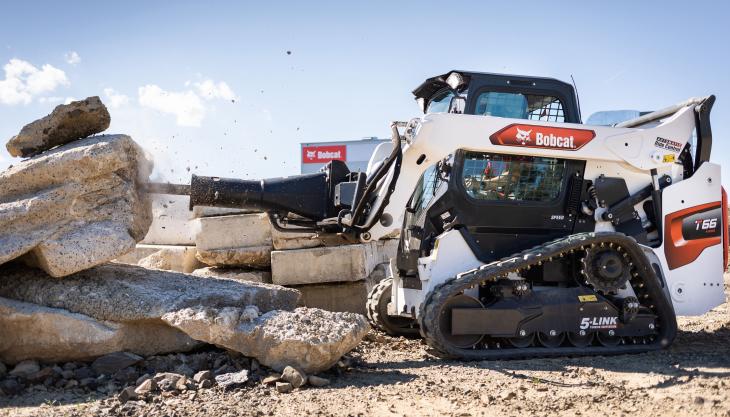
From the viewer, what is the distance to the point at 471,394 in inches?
158

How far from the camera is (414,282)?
18.7 feet

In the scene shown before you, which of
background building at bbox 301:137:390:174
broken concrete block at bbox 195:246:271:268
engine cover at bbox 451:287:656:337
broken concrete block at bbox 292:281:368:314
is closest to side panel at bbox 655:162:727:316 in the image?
engine cover at bbox 451:287:656:337

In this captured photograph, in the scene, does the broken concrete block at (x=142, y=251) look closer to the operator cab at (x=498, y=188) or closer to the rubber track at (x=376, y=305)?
the rubber track at (x=376, y=305)

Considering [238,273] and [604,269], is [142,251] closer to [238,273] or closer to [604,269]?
[238,273]

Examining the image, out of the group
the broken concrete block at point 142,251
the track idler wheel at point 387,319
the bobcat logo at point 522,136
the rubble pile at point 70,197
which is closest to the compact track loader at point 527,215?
the bobcat logo at point 522,136

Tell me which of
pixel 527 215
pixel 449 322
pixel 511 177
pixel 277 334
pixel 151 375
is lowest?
pixel 151 375

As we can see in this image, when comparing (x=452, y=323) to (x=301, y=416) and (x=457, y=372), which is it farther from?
(x=301, y=416)

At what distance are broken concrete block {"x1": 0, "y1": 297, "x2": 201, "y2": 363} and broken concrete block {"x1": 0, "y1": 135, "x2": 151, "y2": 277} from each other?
0.33 metres

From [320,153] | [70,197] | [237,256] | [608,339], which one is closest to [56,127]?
[70,197]

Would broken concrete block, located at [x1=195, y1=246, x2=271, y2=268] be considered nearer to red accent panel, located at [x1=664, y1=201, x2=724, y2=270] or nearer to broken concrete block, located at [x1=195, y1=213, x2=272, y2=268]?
broken concrete block, located at [x1=195, y1=213, x2=272, y2=268]

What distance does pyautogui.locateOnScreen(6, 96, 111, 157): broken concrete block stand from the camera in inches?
208

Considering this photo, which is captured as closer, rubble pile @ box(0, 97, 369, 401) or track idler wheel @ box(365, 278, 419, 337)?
rubble pile @ box(0, 97, 369, 401)

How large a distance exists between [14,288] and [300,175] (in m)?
2.42

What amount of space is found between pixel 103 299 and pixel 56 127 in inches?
59.0
